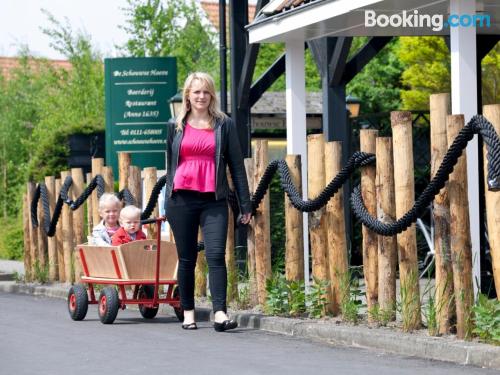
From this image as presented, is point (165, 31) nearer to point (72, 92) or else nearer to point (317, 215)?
point (72, 92)

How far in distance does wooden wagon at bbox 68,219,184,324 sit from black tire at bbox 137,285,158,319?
9 centimetres

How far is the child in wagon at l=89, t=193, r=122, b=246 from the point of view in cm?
1334

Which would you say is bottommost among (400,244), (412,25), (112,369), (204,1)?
(112,369)

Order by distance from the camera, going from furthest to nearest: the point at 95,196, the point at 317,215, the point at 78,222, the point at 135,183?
the point at 78,222
the point at 95,196
the point at 135,183
the point at 317,215

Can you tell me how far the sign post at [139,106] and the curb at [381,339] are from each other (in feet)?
46.9

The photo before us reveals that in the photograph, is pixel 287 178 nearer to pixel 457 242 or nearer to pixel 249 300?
pixel 249 300

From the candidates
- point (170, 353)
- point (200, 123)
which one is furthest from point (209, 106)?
point (170, 353)

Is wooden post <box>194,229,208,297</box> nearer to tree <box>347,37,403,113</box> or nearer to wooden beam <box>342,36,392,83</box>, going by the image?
wooden beam <box>342,36,392,83</box>

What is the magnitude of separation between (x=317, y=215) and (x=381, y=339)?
6.71 feet

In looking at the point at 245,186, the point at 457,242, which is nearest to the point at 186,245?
the point at 245,186

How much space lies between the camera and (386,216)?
10719 mm

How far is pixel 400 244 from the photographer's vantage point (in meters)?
10.5

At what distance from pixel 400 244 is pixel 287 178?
1.91 meters

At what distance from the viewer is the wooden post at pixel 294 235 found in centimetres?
1222
